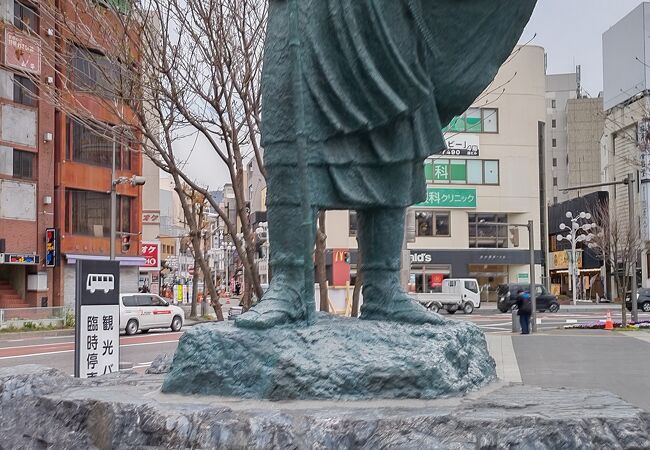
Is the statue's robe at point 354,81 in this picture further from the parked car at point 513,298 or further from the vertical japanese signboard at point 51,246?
the parked car at point 513,298

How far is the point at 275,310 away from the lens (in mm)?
3623

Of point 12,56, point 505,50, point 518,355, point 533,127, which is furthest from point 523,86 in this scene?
point 505,50

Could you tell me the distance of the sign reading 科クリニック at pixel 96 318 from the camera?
7.85 meters

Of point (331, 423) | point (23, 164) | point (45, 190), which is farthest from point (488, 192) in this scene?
point (331, 423)

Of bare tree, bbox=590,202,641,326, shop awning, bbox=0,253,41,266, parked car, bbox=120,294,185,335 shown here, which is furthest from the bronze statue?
shop awning, bbox=0,253,41,266

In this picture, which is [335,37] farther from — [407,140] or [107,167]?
[107,167]

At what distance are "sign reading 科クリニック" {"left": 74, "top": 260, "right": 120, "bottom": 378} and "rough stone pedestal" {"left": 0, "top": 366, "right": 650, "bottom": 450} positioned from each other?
4.44 m

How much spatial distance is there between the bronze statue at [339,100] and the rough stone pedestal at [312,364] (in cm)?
20

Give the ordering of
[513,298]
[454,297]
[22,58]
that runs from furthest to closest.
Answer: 1. [513,298]
2. [454,297]
3. [22,58]

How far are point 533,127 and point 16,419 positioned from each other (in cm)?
4029

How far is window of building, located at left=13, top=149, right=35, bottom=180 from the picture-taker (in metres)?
27.2

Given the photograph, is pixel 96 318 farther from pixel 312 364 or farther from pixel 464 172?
pixel 464 172

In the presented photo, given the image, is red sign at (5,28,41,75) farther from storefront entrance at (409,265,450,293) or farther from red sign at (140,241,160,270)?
storefront entrance at (409,265,450,293)

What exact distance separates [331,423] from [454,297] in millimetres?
31518
